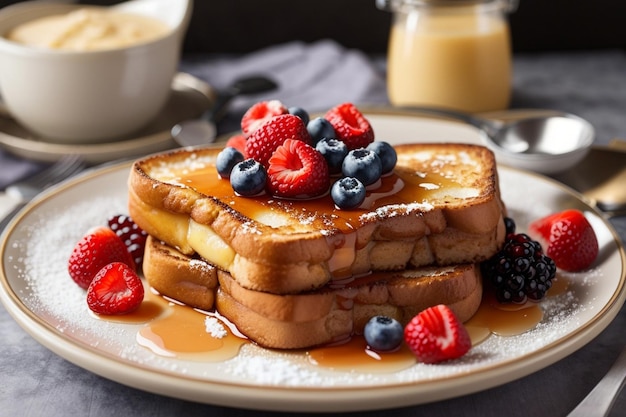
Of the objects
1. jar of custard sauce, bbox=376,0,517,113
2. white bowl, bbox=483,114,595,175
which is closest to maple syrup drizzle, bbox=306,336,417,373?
white bowl, bbox=483,114,595,175

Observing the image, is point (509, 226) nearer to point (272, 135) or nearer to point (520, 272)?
point (520, 272)

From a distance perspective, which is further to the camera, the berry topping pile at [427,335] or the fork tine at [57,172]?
the fork tine at [57,172]

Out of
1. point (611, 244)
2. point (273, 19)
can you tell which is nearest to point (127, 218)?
point (611, 244)

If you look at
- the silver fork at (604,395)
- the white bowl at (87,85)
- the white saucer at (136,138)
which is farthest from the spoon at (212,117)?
the silver fork at (604,395)

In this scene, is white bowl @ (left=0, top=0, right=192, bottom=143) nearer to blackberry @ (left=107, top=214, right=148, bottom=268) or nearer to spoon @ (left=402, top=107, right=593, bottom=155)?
blackberry @ (left=107, top=214, right=148, bottom=268)

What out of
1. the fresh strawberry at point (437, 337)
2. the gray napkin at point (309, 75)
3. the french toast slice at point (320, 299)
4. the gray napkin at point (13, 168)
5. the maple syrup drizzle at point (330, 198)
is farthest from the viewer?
the gray napkin at point (309, 75)

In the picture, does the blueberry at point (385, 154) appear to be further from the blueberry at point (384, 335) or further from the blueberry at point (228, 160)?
the blueberry at point (384, 335)

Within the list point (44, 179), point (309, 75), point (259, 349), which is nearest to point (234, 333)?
point (259, 349)
